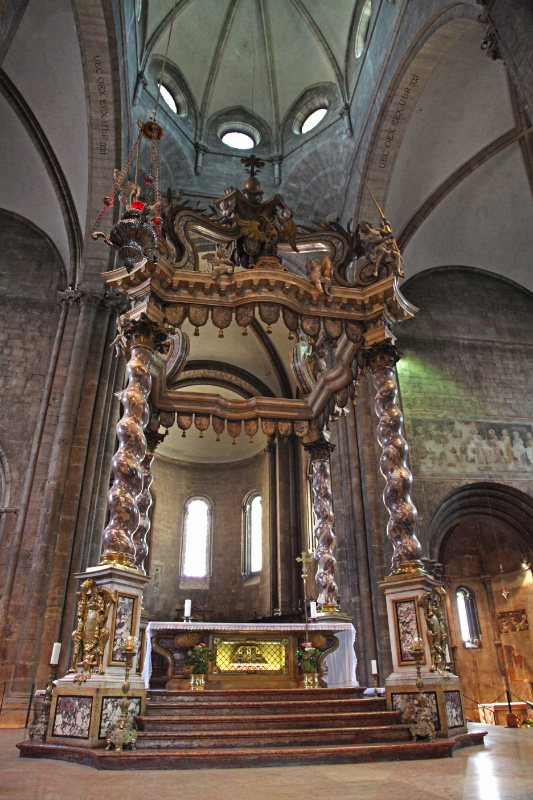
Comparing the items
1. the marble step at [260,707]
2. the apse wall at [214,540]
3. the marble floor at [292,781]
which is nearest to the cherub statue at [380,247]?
the marble step at [260,707]

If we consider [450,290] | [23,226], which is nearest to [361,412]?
[450,290]

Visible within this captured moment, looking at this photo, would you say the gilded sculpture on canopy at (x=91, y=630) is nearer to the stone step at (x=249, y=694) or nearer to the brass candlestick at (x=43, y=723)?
the brass candlestick at (x=43, y=723)

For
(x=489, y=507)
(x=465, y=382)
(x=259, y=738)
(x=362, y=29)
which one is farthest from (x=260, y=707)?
(x=362, y=29)

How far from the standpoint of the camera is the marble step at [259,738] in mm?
4773

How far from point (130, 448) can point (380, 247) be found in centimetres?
435

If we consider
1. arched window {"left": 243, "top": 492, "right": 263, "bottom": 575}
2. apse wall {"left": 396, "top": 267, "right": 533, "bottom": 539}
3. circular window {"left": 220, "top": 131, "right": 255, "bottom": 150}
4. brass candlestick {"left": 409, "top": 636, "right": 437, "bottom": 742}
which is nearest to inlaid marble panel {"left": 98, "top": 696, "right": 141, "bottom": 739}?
brass candlestick {"left": 409, "top": 636, "right": 437, "bottom": 742}

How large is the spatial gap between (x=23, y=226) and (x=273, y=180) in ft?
23.8

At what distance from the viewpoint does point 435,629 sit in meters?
6.09

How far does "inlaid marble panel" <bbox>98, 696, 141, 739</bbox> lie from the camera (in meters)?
4.98

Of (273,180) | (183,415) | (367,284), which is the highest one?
(273,180)

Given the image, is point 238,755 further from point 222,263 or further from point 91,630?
point 222,263

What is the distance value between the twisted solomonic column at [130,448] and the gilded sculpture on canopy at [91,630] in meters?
0.34

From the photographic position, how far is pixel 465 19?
10461mm

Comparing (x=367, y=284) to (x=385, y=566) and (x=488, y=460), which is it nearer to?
(x=385, y=566)
